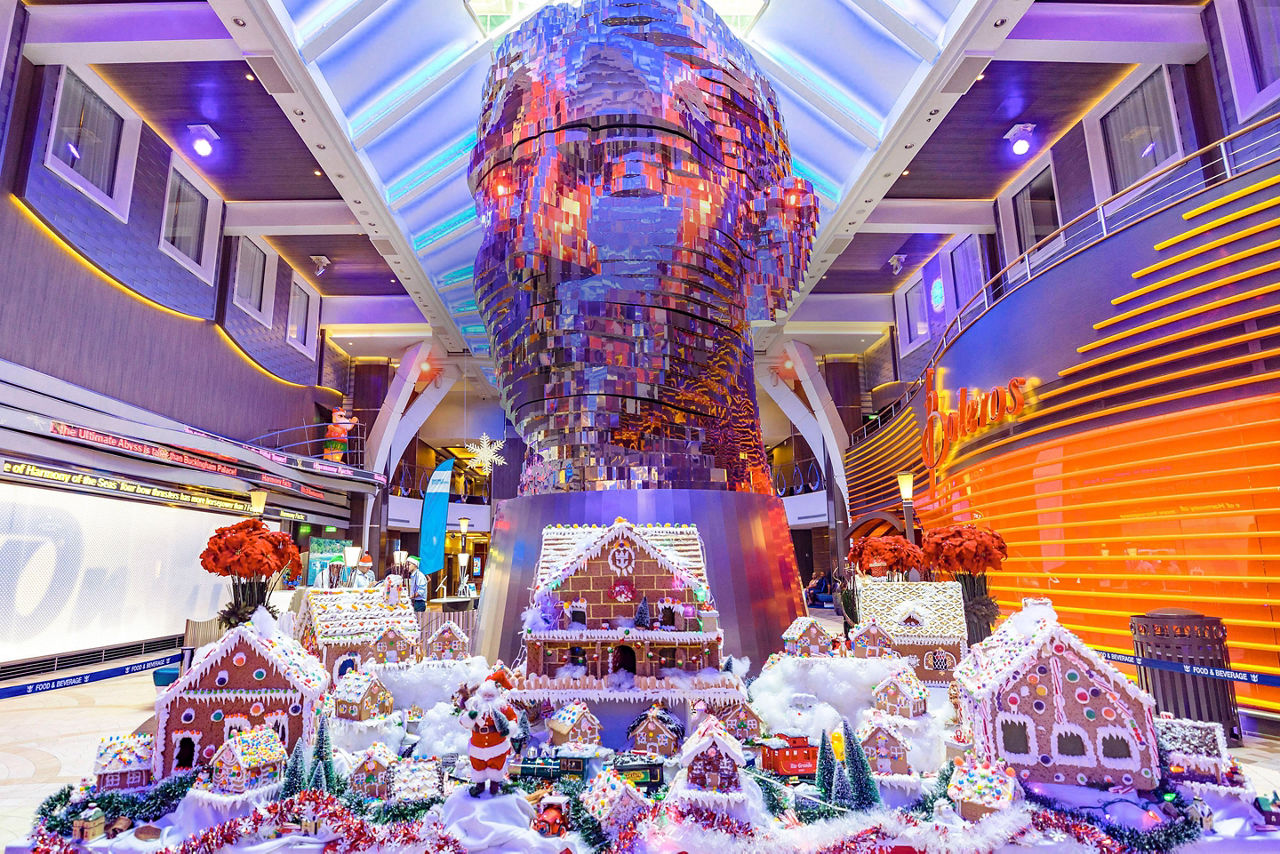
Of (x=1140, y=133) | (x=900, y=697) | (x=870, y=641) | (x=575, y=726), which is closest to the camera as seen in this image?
(x=575, y=726)

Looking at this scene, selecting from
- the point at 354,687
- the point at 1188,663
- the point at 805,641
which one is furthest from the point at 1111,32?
the point at 354,687

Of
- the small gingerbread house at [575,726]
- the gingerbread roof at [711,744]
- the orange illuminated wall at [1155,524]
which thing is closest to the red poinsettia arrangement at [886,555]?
the orange illuminated wall at [1155,524]

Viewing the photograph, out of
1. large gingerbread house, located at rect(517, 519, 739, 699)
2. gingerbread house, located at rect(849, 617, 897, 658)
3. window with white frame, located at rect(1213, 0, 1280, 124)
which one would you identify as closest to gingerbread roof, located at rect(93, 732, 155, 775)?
large gingerbread house, located at rect(517, 519, 739, 699)

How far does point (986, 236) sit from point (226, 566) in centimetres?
1670

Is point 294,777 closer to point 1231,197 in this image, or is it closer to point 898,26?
point 1231,197

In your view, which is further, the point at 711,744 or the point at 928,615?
the point at 928,615

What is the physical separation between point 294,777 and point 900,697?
2.98m

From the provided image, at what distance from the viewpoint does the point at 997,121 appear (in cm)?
1298

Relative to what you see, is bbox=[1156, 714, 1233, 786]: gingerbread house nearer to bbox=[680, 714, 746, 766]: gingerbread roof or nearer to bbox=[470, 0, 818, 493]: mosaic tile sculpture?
bbox=[680, 714, 746, 766]: gingerbread roof

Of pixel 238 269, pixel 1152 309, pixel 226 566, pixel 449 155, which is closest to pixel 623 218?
pixel 226 566

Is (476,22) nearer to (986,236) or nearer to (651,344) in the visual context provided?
(651,344)

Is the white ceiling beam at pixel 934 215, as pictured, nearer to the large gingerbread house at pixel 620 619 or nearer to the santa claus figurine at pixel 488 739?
the large gingerbread house at pixel 620 619

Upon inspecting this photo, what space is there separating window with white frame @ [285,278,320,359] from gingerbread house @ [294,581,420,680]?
54.0ft

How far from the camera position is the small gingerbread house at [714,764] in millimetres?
2785
